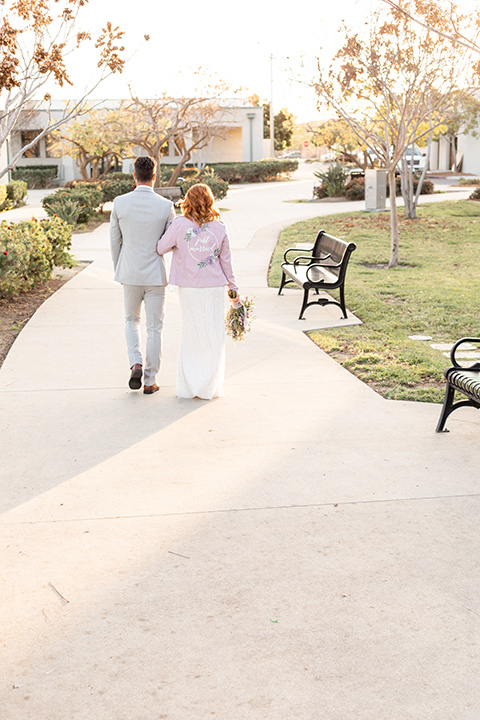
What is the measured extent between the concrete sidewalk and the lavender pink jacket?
95cm

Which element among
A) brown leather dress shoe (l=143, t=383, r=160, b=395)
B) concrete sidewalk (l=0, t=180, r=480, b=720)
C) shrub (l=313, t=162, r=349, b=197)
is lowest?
concrete sidewalk (l=0, t=180, r=480, b=720)

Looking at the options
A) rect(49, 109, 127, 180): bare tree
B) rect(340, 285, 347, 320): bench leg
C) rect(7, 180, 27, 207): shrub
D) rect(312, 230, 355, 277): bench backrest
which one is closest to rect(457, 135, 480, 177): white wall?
rect(49, 109, 127, 180): bare tree

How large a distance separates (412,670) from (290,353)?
4.97 meters

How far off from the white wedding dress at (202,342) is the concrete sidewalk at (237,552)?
0.49 feet

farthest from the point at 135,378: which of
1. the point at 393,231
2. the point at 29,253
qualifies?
the point at 393,231

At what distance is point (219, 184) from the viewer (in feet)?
84.9

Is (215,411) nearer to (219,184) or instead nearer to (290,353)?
(290,353)

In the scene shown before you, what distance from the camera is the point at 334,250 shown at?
10.0 metres

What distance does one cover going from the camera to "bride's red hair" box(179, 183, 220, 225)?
602 cm

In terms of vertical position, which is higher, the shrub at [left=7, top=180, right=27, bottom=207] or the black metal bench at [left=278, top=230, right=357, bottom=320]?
the shrub at [left=7, top=180, right=27, bottom=207]

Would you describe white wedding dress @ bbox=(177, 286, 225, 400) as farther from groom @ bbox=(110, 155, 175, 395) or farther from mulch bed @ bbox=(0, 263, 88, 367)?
mulch bed @ bbox=(0, 263, 88, 367)

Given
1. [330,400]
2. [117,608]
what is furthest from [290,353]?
[117,608]

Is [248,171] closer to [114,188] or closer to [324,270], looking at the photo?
[114,188]

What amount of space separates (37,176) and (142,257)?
134 ft
